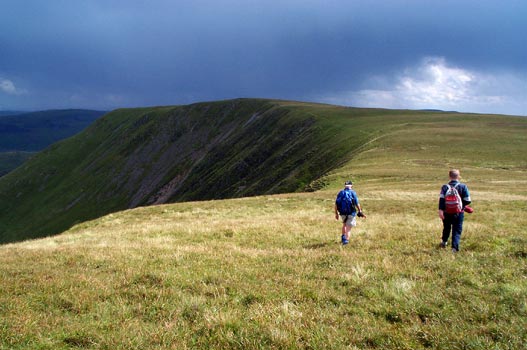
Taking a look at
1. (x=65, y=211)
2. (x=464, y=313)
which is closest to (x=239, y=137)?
(x=65, y=211)

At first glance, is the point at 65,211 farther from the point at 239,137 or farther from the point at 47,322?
the point at 47,322

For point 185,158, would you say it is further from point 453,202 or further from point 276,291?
point 276,291

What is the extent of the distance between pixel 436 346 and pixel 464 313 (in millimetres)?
1444

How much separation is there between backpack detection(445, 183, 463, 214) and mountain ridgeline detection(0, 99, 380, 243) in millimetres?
41073

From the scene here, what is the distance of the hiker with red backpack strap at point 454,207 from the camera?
38.2 ft

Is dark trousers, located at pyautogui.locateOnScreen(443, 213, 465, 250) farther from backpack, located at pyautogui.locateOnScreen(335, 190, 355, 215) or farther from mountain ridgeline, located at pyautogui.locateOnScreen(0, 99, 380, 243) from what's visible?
mountain ridgeline, located at pyautogui.locateOnScreen(0, 99, 380, 243)

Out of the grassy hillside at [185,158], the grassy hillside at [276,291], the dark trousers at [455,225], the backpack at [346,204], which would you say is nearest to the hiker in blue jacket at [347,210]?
the backpack at [346,204]

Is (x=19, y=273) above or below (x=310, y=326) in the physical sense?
below

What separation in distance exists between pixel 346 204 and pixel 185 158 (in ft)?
397

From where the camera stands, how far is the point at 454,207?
38.6 ft

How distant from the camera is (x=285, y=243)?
1414cm

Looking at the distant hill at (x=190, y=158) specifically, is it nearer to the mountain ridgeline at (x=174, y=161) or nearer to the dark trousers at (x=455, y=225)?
the mountain ridgeline at (x=174, y=161)

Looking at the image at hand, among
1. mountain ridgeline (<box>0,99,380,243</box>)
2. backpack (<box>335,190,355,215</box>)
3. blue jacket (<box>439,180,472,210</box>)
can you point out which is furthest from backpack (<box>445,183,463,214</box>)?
mountain ridgeline (<box>0,99,380,243</box>)

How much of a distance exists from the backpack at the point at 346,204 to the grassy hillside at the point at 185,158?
2884cm
